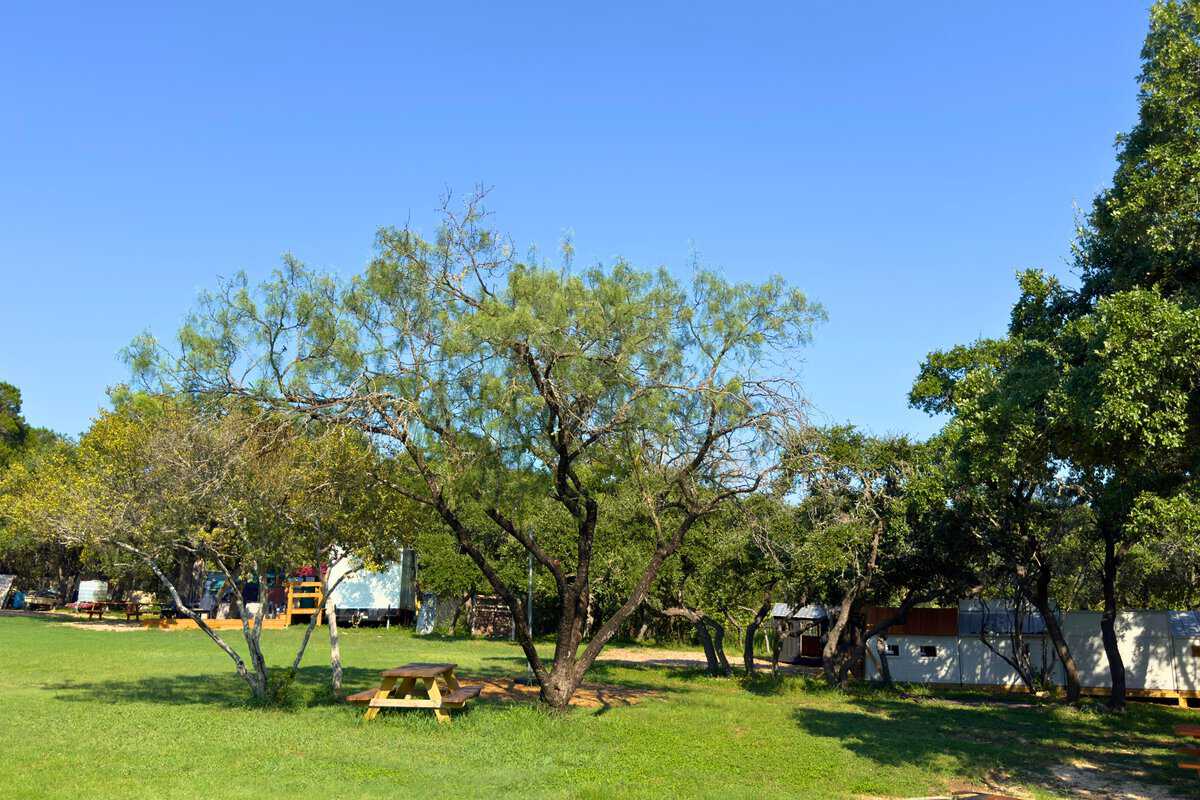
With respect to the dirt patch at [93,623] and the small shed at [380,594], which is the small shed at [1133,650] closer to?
the small shed at [380,594]

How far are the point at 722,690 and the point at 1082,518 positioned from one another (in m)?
8.33

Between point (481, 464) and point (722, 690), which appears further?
point (722, 690)

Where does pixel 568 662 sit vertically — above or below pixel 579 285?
below

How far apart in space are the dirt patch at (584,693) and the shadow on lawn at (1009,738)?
329cm

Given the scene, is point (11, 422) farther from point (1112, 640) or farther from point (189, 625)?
point (1112, 640)

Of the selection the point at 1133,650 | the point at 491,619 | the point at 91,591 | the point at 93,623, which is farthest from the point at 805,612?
the point at 91,591

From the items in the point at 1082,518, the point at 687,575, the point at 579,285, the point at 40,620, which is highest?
the point at 579,285

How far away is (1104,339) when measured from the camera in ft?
29.3

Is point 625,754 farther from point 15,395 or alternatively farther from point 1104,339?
point 15,395

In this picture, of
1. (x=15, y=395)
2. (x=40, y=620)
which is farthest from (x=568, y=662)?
(x=15, y=395)

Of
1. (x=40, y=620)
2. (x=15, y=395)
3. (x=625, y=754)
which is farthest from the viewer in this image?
(x=15, y=395)

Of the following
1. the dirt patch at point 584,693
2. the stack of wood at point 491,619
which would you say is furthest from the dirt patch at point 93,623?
the dirt patch at point 584,693

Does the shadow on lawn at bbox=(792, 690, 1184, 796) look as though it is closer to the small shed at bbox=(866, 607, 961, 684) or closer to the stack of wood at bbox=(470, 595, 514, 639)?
the small shed at bbox=(866, 607, 961, 684)

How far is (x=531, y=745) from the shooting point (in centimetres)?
1088
